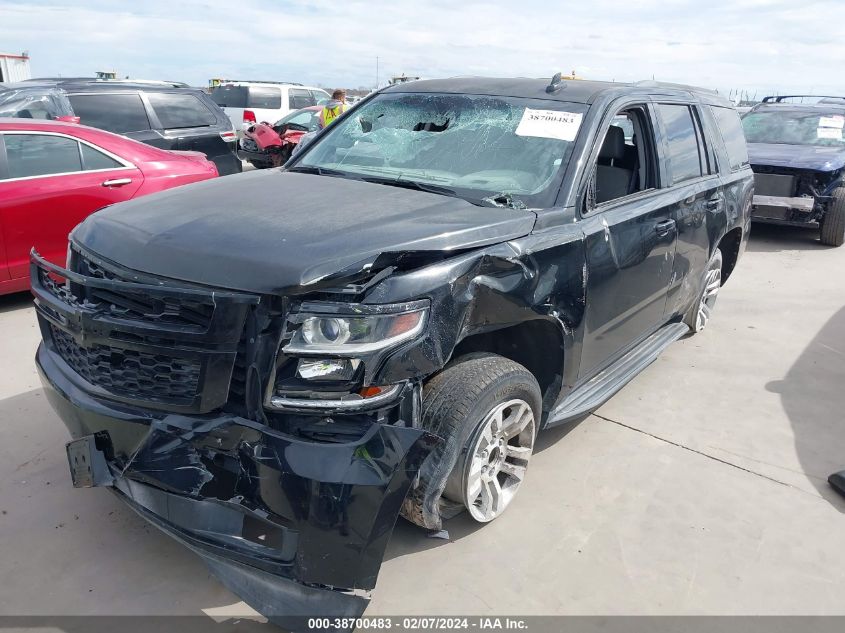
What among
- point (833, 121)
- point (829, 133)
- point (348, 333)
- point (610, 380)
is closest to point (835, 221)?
point (829, 133)

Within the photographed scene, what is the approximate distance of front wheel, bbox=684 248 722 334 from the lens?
205 inches

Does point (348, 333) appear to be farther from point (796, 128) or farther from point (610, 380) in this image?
point (796, 128)

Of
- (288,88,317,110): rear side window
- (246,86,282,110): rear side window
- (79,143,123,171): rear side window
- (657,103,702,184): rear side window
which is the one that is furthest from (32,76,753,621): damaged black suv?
(288,88,317,110): rear side window

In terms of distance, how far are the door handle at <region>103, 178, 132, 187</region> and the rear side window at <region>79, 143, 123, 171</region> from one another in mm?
142

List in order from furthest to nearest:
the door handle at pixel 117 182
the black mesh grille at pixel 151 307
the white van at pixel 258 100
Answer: the white van at pixel 258 100, the door handle at pixel 117 182, the black mesh grille at pixel 151 307

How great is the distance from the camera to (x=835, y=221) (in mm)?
8945

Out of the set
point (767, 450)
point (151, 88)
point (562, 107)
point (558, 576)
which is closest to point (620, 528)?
point (558, 576)

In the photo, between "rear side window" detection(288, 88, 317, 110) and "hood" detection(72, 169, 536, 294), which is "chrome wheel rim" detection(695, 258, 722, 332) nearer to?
"hood" detection(72, 169, 536, 294)

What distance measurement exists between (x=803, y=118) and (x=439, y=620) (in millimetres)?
10308

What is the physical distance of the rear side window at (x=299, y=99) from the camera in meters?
17.5

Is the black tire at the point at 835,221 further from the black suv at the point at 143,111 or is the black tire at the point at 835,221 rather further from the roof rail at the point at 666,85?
the black suv at the point at 143,111

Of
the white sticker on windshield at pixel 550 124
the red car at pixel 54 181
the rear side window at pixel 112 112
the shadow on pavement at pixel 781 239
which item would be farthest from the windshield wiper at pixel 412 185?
the shadow on pavement at pixel 781 239

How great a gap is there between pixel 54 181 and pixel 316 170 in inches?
116

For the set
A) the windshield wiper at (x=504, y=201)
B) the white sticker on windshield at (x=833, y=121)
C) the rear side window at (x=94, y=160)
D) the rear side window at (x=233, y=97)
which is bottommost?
the rear side window at (x=94, y=160)
